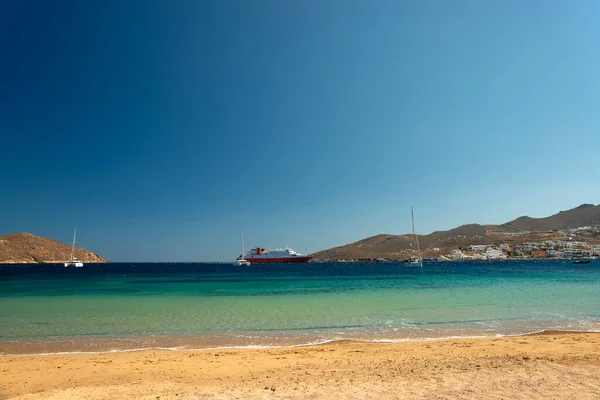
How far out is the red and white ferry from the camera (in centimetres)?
15126

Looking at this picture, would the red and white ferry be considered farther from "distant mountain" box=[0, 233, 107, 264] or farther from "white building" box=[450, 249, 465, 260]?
"distant mountain" box=[0, 233, 107, 264]

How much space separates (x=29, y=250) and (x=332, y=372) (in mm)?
217618

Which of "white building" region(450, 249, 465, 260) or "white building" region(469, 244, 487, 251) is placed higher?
"white building" region(469, 244, 487, 251)

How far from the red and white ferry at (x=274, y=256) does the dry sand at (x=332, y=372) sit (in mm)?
141218

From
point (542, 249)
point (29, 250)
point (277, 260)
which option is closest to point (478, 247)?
point (542, 249)

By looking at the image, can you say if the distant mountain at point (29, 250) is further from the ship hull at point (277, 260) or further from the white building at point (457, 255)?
the white building at point (457, 255)

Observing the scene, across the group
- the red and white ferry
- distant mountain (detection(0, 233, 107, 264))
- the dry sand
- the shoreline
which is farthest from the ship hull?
the dry sand

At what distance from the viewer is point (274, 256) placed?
153 meters

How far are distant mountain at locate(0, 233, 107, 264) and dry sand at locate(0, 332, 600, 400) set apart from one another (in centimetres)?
20197

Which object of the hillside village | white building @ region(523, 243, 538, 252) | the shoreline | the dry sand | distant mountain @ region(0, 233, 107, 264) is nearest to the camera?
the dry sand

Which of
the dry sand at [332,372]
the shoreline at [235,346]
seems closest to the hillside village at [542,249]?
the shoreline at [235,346]

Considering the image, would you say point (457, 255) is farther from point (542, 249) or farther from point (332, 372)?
point (332, 372)

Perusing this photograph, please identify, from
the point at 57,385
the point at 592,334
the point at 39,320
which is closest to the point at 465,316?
the point at 592,334

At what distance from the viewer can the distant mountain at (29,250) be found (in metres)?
168
